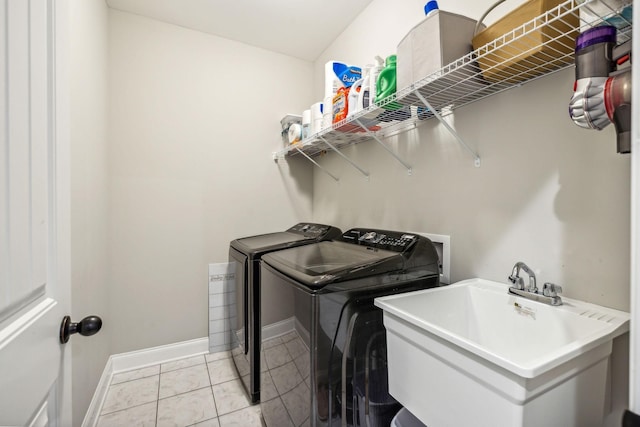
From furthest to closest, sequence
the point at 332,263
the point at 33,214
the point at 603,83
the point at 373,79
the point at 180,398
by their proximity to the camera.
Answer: the point at 180,398, the point at 373,79, the point at 332,263, the point at 603,83, the point at 33,214

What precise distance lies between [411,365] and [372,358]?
0.93 feet

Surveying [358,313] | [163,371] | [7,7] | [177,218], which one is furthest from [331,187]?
[7,7]

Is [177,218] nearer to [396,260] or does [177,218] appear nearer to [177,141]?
[177,141]

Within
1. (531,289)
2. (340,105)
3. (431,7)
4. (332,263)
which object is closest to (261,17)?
(340,105)

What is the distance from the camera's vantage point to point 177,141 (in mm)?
2398

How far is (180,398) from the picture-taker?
1.92 metres

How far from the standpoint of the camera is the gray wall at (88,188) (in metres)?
1.41

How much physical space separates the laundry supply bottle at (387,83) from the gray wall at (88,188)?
1.51m

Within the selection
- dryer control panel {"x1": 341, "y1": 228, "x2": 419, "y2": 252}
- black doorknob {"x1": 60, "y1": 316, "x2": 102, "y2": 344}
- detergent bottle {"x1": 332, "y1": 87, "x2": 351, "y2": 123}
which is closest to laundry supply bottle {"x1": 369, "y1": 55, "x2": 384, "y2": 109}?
detergent bottle {"x1": 332, "y1": 87, "x2": 351, "y2": 123}

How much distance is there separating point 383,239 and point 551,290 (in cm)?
75

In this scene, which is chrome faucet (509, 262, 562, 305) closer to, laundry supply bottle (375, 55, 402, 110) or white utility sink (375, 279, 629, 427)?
white utility sink (375, 279, 629, 427)

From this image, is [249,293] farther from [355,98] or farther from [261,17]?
[261,17]

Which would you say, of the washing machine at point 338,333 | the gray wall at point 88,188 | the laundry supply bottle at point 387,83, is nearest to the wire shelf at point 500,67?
the laundry supply bottle at point 387,83

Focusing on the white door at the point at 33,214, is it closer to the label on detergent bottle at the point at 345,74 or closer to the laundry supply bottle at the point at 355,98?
the laundry supply bottle at the point at 355,98
